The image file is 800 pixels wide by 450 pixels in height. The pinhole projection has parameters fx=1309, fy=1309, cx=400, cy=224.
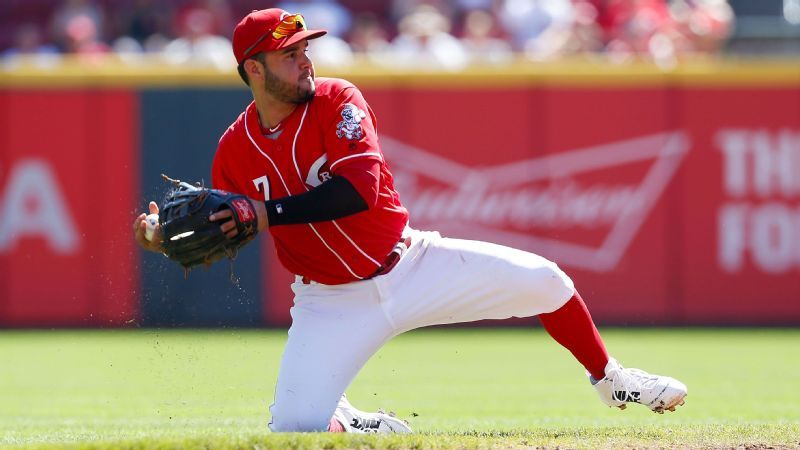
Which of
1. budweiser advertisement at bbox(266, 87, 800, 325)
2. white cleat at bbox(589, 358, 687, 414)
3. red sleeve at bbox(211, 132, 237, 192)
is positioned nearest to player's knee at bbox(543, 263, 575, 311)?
white cleat at bbox(589, 358, 687, 414)

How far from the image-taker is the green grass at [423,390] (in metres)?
5.65

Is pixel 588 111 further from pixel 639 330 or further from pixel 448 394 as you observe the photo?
pixel 448 394

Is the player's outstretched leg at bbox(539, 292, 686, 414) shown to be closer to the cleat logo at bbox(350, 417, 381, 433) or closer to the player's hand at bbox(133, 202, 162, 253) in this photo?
the cleat logo at bbox(350, 417, 381, 433)

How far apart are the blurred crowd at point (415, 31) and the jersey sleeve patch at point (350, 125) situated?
6683mm

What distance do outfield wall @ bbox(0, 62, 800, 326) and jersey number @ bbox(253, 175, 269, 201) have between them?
243 inches

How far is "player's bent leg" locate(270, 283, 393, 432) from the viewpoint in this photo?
18.2 feet

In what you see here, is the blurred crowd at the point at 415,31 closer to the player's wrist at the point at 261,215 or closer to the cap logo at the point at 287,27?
the cap logo at the point at 287,27

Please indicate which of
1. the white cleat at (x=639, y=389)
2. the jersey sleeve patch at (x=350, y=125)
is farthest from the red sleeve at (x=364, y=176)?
the white cleat at (x=639, y=389)

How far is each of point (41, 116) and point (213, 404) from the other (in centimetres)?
549

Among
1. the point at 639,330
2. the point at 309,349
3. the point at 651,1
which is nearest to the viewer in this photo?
the point at 309,349

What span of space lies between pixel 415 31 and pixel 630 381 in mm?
7649

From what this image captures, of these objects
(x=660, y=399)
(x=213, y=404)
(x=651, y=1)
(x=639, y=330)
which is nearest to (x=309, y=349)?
(x=660, y=399)

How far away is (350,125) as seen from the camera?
5.46 m

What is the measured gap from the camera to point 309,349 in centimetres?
562
